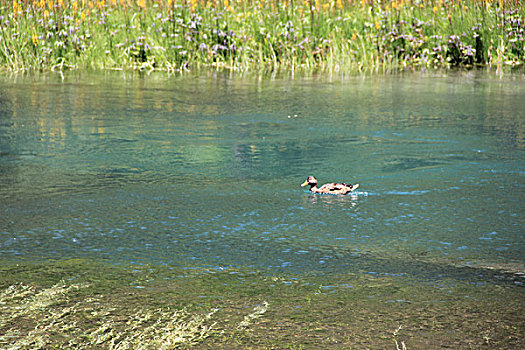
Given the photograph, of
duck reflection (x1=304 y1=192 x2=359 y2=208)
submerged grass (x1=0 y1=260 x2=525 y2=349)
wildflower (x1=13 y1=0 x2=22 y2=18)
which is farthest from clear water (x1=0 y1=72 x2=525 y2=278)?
wildflower (x1=13 y1=0 x2=22 y2=18)

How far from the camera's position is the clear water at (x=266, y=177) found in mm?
3838

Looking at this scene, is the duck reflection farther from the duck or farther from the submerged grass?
the submerged grass

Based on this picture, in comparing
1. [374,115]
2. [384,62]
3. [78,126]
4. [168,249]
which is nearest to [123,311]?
[168,249]

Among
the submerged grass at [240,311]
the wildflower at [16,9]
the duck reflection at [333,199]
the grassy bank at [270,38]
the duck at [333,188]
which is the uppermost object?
the wildflower at [16,9]

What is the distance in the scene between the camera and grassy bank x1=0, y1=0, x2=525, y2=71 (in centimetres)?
1324

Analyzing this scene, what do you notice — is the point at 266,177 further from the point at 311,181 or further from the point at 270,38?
the point at 270,38

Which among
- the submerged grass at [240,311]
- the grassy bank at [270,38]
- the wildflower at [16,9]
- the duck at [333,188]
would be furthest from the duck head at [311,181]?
the wildflower at [16,9]

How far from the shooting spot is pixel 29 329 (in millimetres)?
2781

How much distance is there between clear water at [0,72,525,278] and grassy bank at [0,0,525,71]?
3189 millimetres

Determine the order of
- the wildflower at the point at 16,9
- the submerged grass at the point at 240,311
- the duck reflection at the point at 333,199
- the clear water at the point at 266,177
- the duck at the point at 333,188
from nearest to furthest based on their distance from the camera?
the submerged grass at the point at 240,311 → the clear water at the point at 266,177 → the duck reflection at the point at 333,199 → the duck at the point at 333,188 → the wildflower at the point at 16,9

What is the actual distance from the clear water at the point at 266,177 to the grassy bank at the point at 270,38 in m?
3.19

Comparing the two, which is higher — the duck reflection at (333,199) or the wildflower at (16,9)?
the wildflower at (16,9)

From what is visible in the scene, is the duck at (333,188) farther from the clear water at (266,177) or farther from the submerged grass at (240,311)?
the submerged grass at (240,311)

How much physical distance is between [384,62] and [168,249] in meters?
9.91
